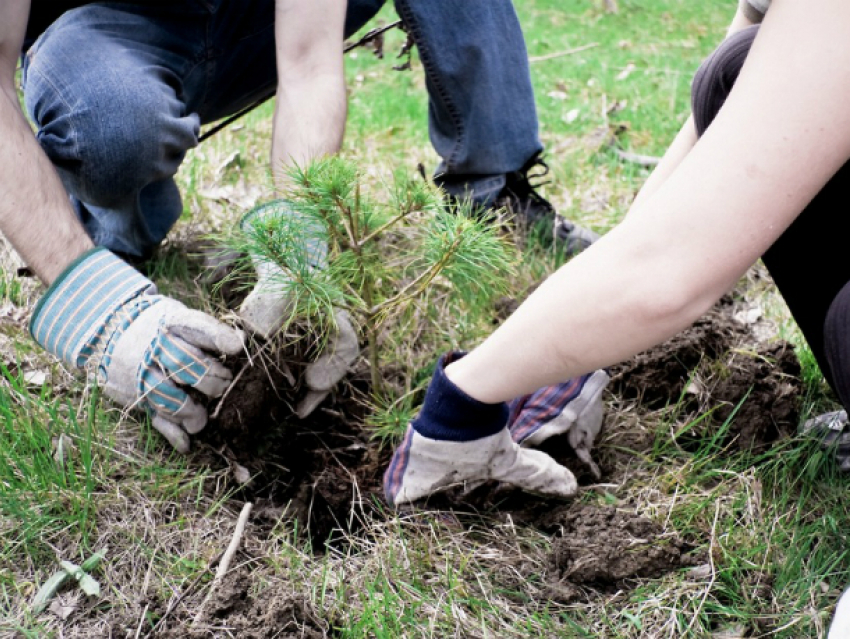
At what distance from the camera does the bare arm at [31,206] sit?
142 cm

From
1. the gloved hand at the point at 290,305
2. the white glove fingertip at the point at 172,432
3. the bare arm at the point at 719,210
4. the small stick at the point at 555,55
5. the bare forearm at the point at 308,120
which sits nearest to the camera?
the bare arm at the point at 719,210

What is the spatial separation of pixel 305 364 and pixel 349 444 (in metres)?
0.20

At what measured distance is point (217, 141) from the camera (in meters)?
2.77

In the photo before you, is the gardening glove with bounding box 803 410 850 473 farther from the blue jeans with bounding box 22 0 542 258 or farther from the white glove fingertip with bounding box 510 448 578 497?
the blue jeans with bounding box 22 0 542 258

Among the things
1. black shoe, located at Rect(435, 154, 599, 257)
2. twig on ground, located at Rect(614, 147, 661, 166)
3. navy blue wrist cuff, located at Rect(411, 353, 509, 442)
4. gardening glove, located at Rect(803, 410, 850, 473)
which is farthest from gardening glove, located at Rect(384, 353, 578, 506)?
twig on ground, located at Rect(614, 147, 661, 166)

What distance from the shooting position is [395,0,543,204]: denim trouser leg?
198 centimetres

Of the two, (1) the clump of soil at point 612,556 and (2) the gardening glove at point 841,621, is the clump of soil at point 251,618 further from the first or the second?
(2) the gardening glove at point 841,621

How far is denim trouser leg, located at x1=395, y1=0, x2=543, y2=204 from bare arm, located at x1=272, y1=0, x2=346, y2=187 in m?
0.39

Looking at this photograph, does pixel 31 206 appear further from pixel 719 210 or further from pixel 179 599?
pixel 719 210

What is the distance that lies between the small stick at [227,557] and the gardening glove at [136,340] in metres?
0.20

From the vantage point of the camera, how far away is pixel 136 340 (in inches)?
52.9

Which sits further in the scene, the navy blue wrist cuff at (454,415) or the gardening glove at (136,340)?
the gardening glove at (136,340)

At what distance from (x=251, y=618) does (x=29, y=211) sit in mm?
848

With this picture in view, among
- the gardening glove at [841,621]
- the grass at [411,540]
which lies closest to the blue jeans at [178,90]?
the grass at [411,540]
